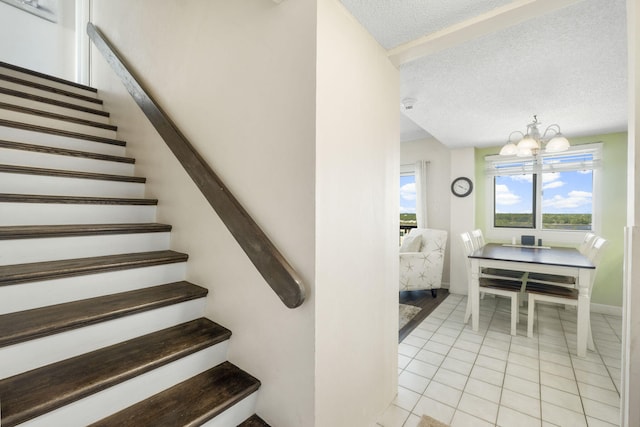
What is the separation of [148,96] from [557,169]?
4924 mm

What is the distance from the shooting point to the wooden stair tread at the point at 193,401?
1034mm

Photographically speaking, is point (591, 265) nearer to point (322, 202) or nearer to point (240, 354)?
point (322, 202)

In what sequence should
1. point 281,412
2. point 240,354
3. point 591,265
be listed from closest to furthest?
1. point 281,412
2. point 240,354
3. point 591,265

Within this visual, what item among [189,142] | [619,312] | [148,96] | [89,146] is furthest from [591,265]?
[89,146]

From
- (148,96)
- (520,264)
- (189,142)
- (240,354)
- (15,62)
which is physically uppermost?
(15,62)

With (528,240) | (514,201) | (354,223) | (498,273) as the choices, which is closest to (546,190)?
(514,201)

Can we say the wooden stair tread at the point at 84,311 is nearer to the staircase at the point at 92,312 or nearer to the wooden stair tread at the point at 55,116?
the staircase at the point at 92,312

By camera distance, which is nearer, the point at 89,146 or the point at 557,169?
the point at 89,146

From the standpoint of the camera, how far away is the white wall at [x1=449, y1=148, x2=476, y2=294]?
13.8 feet

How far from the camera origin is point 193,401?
1144mm

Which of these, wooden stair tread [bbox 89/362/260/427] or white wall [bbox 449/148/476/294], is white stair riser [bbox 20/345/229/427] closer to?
wooden stair tread [bbox 89/362/260/427]

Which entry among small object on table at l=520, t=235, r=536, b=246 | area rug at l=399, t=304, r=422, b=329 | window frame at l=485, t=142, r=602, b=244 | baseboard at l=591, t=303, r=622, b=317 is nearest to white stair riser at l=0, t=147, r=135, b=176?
area rug at l=399, t=304, r=422, b=329

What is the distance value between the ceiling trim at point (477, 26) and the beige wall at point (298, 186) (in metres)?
0.14

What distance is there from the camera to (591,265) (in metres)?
2.48
